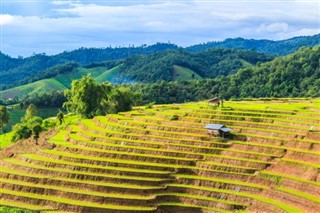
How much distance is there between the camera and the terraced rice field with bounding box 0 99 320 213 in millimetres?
41594

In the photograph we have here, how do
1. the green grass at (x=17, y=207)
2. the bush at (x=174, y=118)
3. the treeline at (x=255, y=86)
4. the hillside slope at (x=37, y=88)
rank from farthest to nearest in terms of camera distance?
the hillside slope at (x=37, y=88) → the treeline at (x=255, y=86) → the bush at (x=174, y=118) → the green grass at (x=17, y=207)

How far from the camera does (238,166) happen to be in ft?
148

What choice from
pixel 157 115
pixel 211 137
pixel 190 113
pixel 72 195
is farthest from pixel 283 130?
pixel 72 195

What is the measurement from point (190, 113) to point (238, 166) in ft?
44.9

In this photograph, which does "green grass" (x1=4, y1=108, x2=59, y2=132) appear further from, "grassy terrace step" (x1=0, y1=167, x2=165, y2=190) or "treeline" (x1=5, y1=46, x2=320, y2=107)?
"grassy terrace step" (x1=0, y1=167, x2=165, y2=190)

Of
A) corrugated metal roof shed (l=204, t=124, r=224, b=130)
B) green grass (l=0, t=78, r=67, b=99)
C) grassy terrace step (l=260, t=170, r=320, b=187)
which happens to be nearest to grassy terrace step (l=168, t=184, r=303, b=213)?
grassy terrace step (l=260, t=170, r=320, b=187)

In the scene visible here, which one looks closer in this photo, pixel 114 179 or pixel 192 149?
pixel 114 179

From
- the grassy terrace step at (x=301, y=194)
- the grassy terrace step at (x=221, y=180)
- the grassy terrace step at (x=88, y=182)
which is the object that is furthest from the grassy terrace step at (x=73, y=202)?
the grassy terrace step at (x=301, y=194)

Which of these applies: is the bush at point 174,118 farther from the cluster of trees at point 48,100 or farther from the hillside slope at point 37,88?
the hillside slope at point 37,88

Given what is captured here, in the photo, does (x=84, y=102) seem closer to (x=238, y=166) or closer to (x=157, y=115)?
(x=157, y=115)

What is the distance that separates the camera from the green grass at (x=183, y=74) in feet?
582

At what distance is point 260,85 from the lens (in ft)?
378

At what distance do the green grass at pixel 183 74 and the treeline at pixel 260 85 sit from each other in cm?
4267

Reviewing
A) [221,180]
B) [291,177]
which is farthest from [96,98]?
[291,177]
